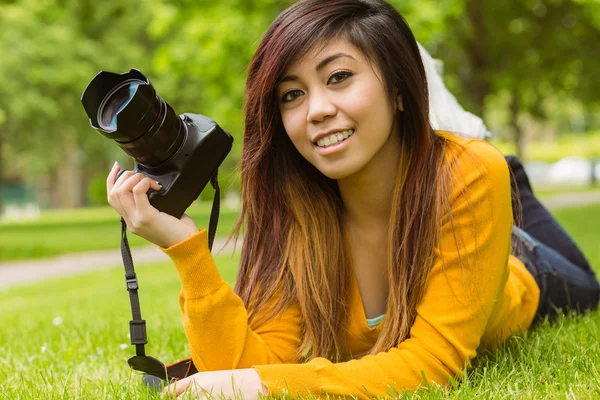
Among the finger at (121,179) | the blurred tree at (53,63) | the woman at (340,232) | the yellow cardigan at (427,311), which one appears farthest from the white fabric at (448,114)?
the blurred tree at (53,63)

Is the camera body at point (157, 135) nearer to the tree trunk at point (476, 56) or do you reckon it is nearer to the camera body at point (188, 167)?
the camera body at point (188, 167)

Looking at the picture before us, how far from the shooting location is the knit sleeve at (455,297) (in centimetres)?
215

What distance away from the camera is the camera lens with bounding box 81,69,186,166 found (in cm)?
201

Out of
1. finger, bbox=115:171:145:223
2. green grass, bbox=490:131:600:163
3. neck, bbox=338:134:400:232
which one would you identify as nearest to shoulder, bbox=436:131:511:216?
neck, bbox=338:134:400:232

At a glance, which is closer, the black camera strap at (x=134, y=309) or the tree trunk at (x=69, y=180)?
the black camera strap at (x=134, y=309)

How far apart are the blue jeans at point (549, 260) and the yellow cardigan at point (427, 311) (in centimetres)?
91

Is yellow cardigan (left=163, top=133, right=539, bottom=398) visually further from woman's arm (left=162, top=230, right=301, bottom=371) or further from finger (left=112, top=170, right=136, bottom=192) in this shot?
finger (left=112, top=170, right=136, bottom=192)

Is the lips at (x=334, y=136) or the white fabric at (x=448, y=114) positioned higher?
the white fabric at (x=448, y=114)

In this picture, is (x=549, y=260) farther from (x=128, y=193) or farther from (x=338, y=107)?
(x=128, y=193)

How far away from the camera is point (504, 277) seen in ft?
7.89

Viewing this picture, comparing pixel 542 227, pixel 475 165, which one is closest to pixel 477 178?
pixel 475 165

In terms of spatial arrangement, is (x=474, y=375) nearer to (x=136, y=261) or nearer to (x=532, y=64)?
(x=136, y=261)

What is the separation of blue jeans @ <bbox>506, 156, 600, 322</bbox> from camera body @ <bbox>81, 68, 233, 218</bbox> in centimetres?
148

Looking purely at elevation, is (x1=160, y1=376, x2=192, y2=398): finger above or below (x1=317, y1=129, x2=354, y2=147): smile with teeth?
below
